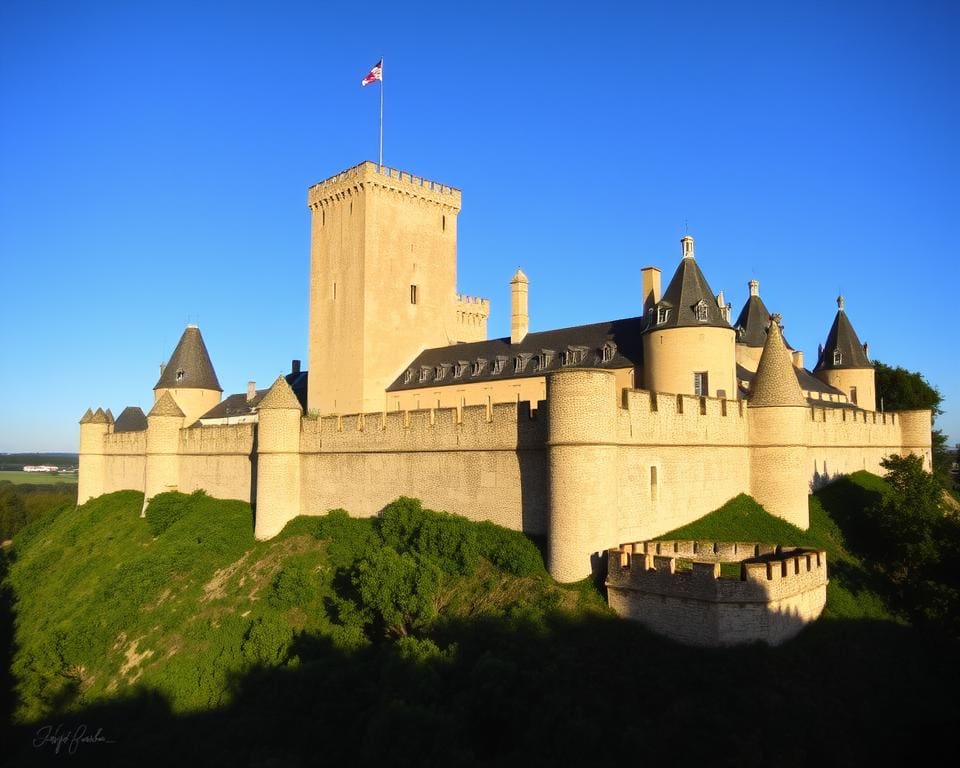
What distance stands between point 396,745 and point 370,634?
17.8 ft

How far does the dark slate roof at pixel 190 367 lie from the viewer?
43500 mm

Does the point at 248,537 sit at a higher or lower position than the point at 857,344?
lower

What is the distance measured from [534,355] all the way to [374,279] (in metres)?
8.98

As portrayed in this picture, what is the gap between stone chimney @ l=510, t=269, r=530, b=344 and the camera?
35.4 meters

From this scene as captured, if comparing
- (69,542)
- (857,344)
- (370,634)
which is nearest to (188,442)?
(69,542)

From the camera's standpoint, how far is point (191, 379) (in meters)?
43.6

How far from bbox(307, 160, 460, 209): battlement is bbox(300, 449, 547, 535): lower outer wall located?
1478cm

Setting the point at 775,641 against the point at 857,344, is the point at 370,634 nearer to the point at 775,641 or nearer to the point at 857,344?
the point at 775,641

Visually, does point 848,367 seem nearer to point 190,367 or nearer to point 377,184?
point 377,184

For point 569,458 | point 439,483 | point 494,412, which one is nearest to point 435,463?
point 439,483

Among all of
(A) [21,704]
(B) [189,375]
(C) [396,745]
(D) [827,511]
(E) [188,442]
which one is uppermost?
(B) [189,375]

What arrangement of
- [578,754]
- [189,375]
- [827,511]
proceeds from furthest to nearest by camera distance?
[189,375] → [827,511] → [578,754]

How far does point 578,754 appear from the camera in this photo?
45.0ft
